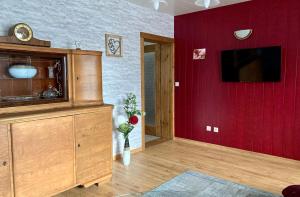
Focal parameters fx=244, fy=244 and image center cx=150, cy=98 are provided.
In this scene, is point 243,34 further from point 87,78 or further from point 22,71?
point 22,71

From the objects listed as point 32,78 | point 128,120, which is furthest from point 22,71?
point 128,120

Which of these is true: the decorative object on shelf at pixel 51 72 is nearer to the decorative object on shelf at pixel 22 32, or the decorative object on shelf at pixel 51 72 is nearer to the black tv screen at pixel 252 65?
the decorative object on shelf at pixel 22 32

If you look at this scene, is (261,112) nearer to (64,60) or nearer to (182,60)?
(182,60)

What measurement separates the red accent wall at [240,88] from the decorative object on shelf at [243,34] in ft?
0.21

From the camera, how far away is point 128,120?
12.4 ft

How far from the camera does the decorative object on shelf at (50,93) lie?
2.65 metres

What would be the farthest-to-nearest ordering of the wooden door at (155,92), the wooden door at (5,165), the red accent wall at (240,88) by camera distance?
the wooden door at (155,92), the red accent wall at (240,88), the wooden door at (5,165)

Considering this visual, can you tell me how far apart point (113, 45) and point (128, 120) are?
45.7 inches

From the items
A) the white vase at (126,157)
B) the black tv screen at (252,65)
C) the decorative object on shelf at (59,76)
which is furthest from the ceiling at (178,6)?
the white vase at (126,157)

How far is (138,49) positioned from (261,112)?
87.5 inches

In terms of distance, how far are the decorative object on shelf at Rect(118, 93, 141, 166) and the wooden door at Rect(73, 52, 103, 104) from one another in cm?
73

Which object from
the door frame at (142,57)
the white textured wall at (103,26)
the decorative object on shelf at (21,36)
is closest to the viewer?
the decorative object on shelf at (21,36)

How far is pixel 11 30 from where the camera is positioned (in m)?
2.47

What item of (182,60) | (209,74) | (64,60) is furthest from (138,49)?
(64,60)
